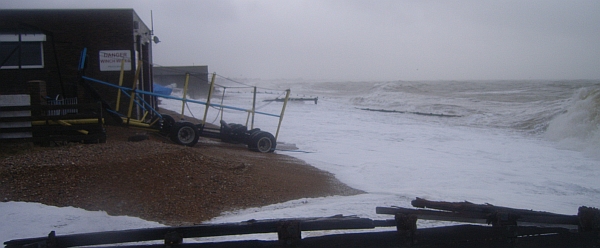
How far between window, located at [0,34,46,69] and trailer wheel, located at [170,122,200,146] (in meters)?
5.36

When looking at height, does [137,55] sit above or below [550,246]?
above

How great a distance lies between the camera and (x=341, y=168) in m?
13.3

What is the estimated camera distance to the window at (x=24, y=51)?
1550 cm

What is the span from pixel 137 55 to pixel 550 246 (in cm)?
1519

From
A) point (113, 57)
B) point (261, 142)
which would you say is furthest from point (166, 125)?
point (113, 57)

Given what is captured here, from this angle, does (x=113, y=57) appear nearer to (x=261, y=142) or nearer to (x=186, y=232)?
(x=261, y=142)

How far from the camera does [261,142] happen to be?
49.4 ft

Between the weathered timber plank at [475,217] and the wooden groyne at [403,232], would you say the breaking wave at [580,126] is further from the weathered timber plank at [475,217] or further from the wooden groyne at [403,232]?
the wooden groyne at [403,232]

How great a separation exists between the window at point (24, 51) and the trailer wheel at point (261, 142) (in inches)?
282

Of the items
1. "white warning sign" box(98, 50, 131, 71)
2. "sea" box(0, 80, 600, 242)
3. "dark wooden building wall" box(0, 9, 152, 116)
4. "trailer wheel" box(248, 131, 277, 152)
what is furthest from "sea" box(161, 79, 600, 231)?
"dark wooden building wall" box(0, 9, 152, 116)

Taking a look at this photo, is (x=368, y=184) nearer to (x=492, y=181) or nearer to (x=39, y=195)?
(x=492, y=181)

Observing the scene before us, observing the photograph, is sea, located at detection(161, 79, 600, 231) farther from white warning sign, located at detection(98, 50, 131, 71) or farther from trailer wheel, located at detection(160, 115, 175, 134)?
white warning sign, located at detection(98, 50, 131, 71)

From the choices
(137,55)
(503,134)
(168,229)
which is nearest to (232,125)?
(137,55)

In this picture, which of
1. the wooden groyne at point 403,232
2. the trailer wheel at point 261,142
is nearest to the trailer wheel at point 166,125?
the trailer wheel at point 261,142
